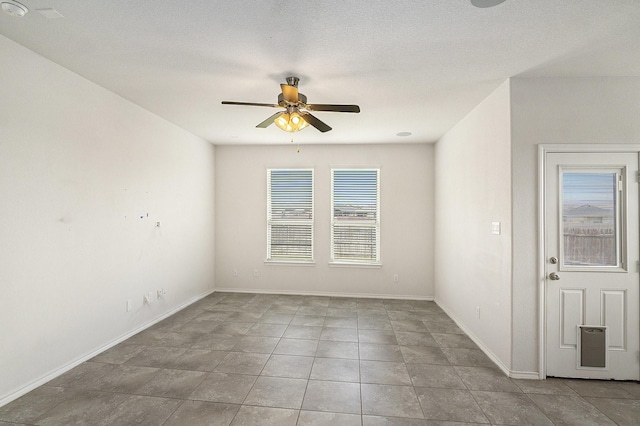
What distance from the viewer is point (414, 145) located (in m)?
5.39

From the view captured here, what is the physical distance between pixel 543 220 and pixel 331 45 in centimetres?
248

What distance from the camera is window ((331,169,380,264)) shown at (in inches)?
217

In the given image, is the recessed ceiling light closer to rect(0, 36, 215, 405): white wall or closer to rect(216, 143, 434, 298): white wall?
rect(0, 36, 215, 405): white wall

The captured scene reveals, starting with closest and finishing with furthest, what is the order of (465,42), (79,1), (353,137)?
(79,1) → (465,42) → (353,137)

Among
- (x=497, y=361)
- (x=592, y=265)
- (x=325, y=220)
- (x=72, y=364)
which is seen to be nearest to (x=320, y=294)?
(x=325, y=220)

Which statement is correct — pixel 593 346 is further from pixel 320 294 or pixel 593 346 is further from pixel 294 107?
pixel 320 294

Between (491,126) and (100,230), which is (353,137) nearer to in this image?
(491,126)

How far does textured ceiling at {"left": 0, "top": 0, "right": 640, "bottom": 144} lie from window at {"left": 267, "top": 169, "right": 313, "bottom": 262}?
235cm

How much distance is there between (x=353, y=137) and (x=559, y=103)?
2.79 m

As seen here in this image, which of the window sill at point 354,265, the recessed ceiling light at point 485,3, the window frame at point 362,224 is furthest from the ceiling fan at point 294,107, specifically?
the window sill at point 354,265

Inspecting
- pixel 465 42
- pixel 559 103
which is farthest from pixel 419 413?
pixel 559 103

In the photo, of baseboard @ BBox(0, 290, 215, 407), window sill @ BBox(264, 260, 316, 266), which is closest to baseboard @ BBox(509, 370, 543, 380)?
window sill @ BBox(264, 260, 316, 266)

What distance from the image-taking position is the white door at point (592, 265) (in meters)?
2.68

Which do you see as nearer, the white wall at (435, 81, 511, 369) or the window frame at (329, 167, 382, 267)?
the white wall at (435, 81, 511, 369)
